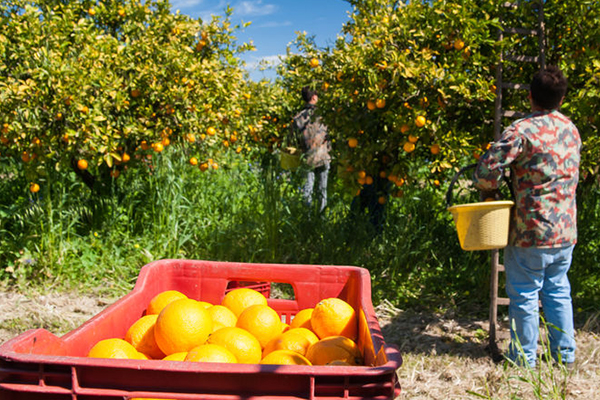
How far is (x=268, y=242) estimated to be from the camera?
15.2 ft

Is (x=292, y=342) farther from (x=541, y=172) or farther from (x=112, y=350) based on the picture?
(x=541, y=172)

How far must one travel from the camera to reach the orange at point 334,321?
1676 millimetres

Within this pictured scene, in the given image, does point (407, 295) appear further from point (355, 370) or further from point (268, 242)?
point (355, 370)

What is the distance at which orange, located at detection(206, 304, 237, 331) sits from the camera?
1770mm

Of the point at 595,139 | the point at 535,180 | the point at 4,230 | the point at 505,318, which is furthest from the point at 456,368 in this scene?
the point at 4,230

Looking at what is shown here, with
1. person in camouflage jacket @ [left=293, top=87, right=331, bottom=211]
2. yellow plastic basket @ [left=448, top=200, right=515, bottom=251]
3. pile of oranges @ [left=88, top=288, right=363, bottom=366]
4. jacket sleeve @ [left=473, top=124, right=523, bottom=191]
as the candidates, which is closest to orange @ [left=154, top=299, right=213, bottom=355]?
pile of oranges @ [left=88, top=288, right=363, bottom=366]

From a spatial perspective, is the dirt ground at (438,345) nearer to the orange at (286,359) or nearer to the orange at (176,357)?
the orange at (286,359)

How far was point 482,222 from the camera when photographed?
8.95ft

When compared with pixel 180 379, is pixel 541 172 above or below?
above

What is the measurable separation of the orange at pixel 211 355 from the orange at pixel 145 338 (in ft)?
0.96

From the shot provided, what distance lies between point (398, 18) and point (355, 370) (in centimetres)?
304

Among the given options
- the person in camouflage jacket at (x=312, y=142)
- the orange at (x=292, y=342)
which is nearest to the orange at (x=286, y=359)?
the orange at (x=292, y=342)

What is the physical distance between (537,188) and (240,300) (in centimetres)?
177

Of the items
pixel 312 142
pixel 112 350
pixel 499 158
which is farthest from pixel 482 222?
pixel 312 142
